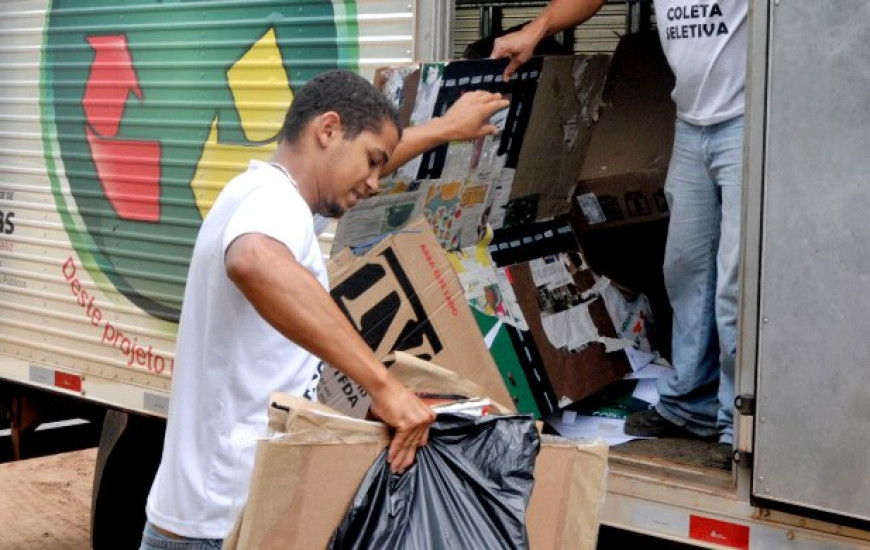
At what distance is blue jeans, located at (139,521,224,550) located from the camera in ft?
7.77

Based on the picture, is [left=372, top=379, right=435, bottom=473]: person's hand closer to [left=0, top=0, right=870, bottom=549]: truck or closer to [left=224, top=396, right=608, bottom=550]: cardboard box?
[left=224, top=396, right=608, bottom=550]: cardboard box

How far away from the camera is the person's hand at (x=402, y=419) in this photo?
212 centimetres

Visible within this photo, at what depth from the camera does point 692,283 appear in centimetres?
372

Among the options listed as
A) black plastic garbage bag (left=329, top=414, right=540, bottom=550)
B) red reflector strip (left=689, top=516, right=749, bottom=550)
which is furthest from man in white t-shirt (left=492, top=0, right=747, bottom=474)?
black plastic garbage bag (left=329, top=414, right=540, bottom=550)

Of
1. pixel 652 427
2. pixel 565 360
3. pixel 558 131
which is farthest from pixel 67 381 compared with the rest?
pixel 652 427

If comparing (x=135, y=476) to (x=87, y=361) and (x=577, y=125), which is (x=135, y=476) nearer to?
(x=87, y=361)

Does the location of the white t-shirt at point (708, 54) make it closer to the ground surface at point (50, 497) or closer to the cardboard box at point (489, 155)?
the cardboard box at point (489, 155)

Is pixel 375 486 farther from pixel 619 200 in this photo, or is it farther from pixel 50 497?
pixel 50 497

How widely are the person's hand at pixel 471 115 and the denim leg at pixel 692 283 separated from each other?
0.65m

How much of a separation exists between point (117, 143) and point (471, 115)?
1963 millimetres

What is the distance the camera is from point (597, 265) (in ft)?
14.4

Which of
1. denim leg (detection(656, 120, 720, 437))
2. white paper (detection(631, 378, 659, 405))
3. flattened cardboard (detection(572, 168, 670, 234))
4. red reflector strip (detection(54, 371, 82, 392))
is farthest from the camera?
red reflector strip (detection(54, 371, 82, 392))

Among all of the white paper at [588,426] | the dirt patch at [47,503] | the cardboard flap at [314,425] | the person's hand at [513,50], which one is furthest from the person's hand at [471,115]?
the dirt patch at [47,503]

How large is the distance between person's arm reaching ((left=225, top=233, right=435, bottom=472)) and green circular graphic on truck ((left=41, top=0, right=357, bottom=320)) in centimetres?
184
